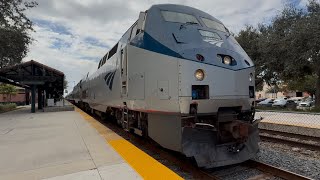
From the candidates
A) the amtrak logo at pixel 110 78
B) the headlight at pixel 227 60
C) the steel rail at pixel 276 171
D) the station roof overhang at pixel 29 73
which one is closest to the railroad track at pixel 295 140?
the steel rail at pixel 276 171

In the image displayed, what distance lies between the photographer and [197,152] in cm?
566

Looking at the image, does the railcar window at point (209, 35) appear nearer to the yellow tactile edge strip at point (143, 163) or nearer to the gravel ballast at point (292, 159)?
the yellow tactile edge strip at point (143, 163)

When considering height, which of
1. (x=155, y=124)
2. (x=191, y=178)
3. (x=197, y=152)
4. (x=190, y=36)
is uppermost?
(x=190, y=36)

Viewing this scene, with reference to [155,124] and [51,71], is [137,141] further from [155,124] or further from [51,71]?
[51,71]

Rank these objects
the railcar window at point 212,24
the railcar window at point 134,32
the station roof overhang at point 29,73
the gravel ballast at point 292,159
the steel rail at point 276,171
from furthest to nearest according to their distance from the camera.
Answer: the station roof overhang at point 29,73
the railcar window at point 134,32
the railcar window at point 212,24
the gravel ballast at point 292,159
the steel rail at point 276,171

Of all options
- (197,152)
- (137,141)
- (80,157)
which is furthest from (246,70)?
(137,141)

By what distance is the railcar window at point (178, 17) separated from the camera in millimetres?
6664

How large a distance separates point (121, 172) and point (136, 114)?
109 inches

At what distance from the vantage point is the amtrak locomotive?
5668mm

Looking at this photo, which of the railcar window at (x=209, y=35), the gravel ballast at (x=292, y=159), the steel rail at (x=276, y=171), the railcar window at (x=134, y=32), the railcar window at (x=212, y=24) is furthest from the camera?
the railcar window at (x=134, y=32)

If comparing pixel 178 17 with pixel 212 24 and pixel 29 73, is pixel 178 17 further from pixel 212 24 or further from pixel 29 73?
pixel 29 73

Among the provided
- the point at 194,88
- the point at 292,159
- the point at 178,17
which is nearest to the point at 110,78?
the point at 178,17

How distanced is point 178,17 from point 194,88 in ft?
6.18

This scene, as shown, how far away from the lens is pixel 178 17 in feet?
22.3
